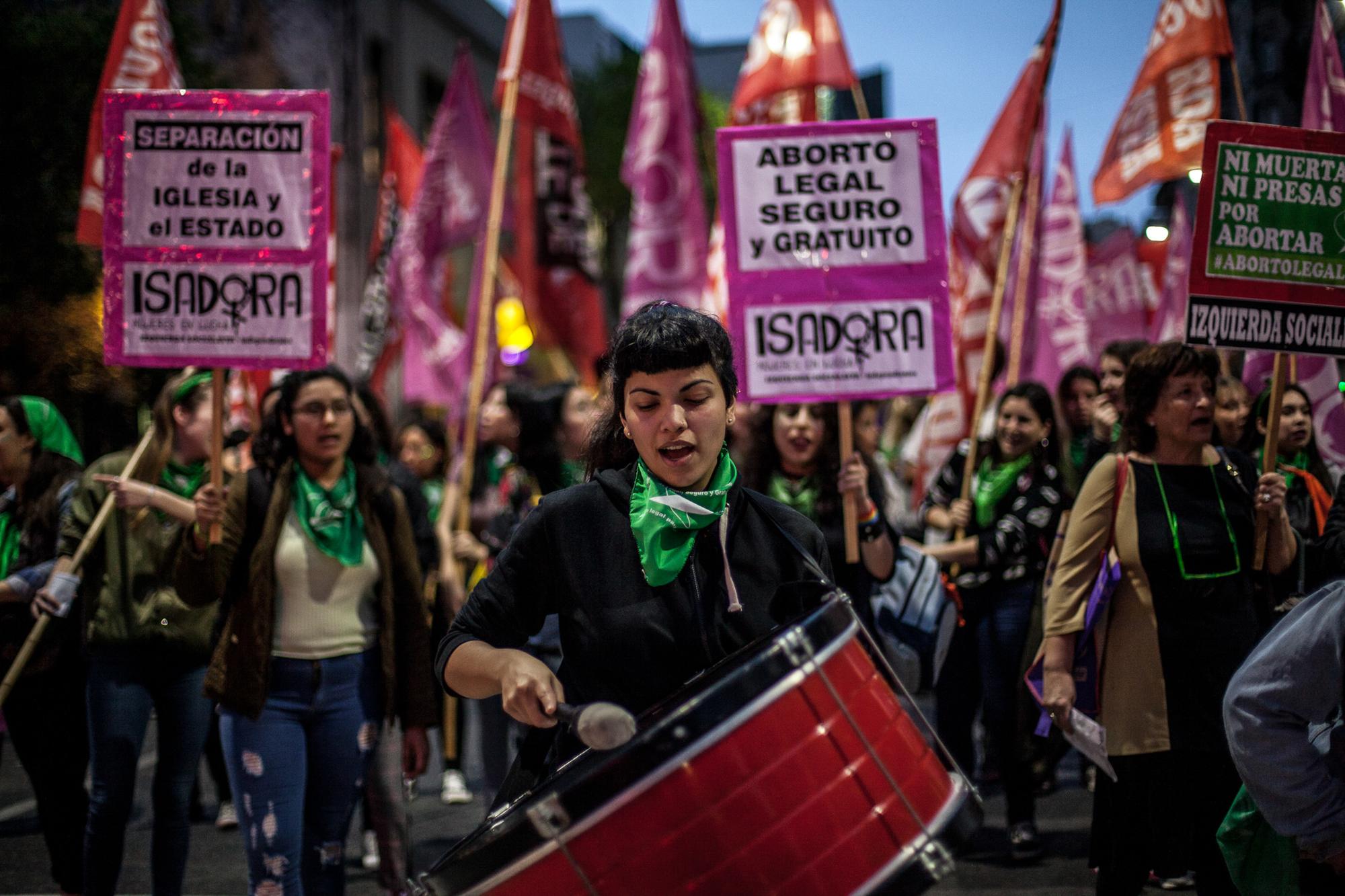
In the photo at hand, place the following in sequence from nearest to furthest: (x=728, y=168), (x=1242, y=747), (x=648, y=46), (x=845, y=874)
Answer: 1. (x=845, y=874)
2. (x=1242, y=747)
3. (x=728, y=168)
4. (x=648, y=46)

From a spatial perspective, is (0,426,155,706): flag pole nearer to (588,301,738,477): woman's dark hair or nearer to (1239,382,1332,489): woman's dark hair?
(588,301,738,477): woman's dark hair

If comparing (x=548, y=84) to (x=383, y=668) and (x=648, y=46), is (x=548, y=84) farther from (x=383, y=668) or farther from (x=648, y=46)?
(x=383, y=668)

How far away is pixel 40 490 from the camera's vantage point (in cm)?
521

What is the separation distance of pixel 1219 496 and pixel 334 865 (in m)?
3.08

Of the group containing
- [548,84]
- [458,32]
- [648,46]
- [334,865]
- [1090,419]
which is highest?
[458,32]

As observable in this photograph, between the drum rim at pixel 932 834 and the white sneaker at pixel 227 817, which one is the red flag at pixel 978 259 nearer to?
the white sneaker at pixel 227 817

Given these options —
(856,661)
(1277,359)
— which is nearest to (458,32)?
(1277,359)

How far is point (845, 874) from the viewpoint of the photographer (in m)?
1.81

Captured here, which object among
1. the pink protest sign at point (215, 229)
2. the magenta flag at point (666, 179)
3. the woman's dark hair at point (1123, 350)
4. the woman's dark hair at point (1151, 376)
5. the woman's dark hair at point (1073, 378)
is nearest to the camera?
the woman's dark hair at point (1151, 376)

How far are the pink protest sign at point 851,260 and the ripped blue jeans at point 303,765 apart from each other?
195 cm

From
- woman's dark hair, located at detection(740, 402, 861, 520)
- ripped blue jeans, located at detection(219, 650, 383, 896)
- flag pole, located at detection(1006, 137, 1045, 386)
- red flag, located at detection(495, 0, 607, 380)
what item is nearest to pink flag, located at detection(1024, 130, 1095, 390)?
flag pole, located at detection(1006, 137, 1045, 386)

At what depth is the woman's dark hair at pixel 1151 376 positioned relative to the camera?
4.02 metres

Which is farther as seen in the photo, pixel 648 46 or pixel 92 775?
pixel 648 46

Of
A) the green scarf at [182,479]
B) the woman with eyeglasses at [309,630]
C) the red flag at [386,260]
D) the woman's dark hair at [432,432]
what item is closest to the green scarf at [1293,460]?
the woman with eyeglasses at [309,630]
